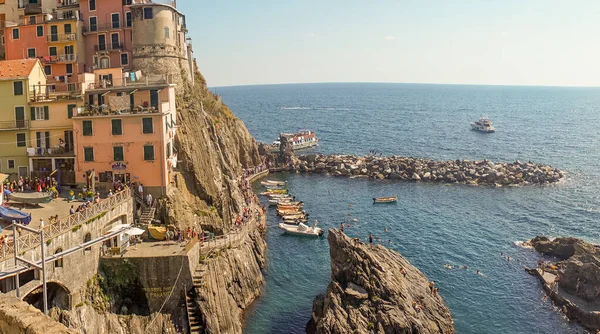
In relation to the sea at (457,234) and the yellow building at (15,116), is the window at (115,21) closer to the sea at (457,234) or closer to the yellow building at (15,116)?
the yellow building at (15,116)

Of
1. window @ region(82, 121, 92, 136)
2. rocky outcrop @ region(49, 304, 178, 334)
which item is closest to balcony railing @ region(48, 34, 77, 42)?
window @ region(82, 121, 92, 136)

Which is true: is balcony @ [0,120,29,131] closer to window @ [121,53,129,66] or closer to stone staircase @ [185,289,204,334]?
window @ [121,53,129,66]

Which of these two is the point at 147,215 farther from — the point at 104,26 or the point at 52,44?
the point at 52,44

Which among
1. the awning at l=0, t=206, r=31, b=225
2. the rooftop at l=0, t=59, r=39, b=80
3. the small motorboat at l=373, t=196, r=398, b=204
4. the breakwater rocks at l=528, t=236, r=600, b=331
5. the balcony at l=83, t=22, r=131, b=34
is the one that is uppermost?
the balcony at l=83, t=22, r=131, b=34

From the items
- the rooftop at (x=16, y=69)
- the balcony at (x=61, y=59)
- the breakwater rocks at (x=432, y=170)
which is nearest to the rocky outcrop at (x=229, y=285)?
the rooftop at (x=16, y=69)

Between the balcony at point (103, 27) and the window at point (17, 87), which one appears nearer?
the window at point (17, 87)

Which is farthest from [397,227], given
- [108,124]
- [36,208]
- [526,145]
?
[526,145]

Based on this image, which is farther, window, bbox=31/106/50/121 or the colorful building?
the colorful building

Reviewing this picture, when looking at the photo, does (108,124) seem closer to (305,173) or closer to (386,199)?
(386,199)
